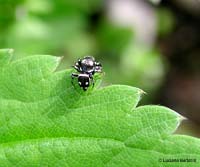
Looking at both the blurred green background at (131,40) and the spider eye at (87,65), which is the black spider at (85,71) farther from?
the blurred green background at (131,40)

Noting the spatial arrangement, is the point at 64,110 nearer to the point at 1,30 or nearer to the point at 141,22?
the point at 1,30

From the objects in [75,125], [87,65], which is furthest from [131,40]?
[75,125]

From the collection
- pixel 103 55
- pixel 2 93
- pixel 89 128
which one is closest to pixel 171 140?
pixel 89 128

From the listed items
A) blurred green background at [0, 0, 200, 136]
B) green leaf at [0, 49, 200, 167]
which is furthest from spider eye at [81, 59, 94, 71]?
blurred green background at [0, 0, 200, 136]

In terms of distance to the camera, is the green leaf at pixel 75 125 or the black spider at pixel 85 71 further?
the black spider at pixel 85 71

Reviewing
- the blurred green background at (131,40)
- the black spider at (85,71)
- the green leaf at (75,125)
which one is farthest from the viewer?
the blurred green background at (131,40)

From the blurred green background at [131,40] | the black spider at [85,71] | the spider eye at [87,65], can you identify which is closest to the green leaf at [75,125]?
the black spider at [85,71]
